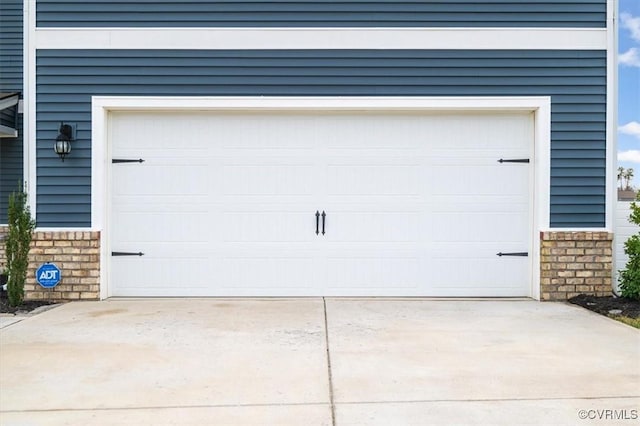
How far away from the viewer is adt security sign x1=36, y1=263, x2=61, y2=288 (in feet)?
21.7

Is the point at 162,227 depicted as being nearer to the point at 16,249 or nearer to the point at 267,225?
the point at 267,225

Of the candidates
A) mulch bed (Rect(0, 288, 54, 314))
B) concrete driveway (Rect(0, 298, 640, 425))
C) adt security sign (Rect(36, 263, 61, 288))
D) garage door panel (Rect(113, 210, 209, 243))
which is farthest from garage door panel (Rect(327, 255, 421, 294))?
mulch bed (Rect(0, 288, 54, 314))

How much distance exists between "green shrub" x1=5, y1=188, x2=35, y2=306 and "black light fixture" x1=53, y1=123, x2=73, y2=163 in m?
0.72

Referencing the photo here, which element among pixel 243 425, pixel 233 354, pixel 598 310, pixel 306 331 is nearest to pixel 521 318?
pixel 598 310

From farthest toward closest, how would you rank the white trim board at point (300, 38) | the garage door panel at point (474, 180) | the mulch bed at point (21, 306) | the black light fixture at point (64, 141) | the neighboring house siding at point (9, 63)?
the neighboring house siding at point (9, 63) < the garage door panel at point (474, 180) < the white trim board at point (300, 38) < the black light fixture at point (64, 141) < the mulch bed at point (21, 306)

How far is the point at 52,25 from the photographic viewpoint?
6.74m

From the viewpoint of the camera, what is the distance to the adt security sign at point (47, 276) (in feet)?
21.7

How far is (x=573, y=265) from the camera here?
6.75 m

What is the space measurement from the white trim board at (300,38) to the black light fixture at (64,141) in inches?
38.4

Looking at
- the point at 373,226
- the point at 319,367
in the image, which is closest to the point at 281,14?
the point at 373,226

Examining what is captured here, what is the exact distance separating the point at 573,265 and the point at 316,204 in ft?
10.3

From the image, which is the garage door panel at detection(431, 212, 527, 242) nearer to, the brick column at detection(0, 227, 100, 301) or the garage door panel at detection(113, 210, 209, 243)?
the garage door panel at detection(113, 210, 209, 243)

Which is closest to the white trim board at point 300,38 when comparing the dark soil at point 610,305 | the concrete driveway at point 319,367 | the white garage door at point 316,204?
the white garage door at point 316,204

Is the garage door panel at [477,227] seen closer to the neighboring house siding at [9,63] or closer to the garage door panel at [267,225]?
the garage door panel at [267,225]
